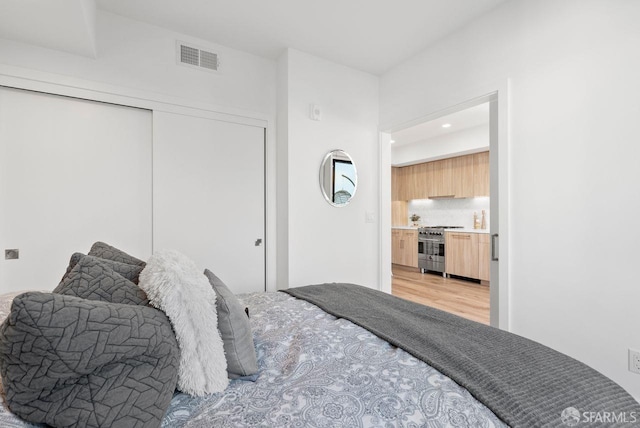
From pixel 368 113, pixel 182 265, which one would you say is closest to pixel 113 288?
pixel 182 265

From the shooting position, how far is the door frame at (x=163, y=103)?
2074mm

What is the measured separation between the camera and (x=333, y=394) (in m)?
0.85

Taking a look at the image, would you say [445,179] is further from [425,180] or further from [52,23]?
[52,23]

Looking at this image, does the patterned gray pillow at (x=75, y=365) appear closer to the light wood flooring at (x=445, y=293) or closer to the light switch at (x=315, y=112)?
the light switch at (x=315, y=112)

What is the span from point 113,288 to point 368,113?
3.08 meters

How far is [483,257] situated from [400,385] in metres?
4.84

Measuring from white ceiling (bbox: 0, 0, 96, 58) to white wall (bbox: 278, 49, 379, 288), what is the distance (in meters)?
1.52

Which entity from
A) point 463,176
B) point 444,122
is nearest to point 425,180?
point 463,176

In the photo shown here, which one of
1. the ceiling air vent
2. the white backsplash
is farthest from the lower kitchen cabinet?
the ceiling air vent

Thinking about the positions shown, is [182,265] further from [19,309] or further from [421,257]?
[421,257]

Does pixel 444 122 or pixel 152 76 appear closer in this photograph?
pixel 152 76

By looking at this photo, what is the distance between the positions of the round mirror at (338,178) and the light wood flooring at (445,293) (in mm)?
1936

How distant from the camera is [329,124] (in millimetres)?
3105

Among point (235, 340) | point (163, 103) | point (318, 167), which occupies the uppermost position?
point (163, 103)
